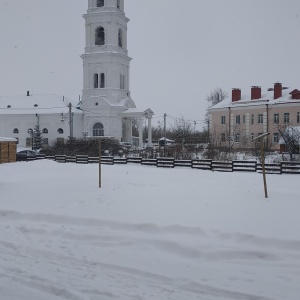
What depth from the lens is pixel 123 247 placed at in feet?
29.9

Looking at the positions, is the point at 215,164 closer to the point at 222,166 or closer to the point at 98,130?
the point at 222,166

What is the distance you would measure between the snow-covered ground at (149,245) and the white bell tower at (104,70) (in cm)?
4088

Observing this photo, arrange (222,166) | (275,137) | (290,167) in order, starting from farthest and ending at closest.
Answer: (275,137), (222,166), (290,167)

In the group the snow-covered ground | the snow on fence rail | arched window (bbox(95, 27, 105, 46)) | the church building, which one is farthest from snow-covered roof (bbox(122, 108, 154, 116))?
the snow-covered ground

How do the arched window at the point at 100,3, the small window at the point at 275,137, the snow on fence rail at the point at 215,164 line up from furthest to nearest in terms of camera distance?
1. the arched window at the point at 100,3
2. the small window at the point at 275,137
3. the snow on fence rail at the point at 215,164

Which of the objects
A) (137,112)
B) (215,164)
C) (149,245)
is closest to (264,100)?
(137,112)

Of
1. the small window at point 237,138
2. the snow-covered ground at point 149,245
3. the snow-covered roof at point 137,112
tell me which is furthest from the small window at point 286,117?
the snow-covered ground at point 149,245

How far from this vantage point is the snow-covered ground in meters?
6.53

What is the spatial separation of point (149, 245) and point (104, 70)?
49.9 meters

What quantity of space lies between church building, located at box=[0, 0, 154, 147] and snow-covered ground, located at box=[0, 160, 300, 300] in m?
41.0

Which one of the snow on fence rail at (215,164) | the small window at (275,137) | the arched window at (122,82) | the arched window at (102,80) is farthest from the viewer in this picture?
the arched window at (122,82)

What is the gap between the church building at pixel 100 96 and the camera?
182 feet

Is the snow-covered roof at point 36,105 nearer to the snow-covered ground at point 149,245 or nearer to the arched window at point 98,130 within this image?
the arched window at point 98,130

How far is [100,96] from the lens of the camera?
184 ft
